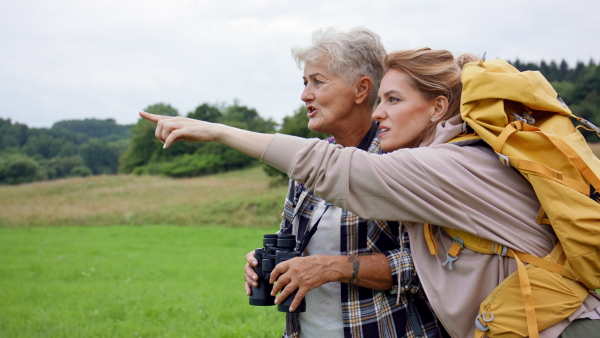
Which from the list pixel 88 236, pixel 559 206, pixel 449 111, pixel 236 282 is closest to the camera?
pixel 559 206

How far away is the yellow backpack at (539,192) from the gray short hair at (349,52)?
0.91 metres

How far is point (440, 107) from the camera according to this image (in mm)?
2346

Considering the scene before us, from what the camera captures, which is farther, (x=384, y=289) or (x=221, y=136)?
(x=384, y=289)

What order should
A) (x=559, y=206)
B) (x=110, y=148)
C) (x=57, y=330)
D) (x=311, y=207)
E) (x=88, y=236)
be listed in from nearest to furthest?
(x=559, y=206) → (x=311, y=207) → (x=57, y=330) → (x=88, y=236) → (x=110, y=148)

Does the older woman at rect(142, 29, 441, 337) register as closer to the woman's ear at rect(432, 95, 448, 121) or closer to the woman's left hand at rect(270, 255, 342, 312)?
the woman's left hand at rect(270, 255, 342, 312)

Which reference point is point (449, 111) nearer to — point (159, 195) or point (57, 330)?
point (57, 330)

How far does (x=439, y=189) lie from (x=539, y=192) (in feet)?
1.09

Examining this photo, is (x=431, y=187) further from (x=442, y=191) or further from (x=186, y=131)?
(x=186, y=131)

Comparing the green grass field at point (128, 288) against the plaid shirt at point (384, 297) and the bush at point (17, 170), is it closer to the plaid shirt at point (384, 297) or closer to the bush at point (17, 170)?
the plaid shirt at point (384, 297)

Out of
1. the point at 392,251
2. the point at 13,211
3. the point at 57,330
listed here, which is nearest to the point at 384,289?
the point at 392,251

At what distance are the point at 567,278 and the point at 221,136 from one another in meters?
1.36

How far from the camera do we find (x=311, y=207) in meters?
2.81

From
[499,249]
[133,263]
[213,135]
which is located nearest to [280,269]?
[213,135]

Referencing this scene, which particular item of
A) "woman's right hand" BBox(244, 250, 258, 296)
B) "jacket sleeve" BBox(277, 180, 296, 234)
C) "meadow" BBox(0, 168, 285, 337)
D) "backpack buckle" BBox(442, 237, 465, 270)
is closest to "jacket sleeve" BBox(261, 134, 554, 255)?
"backpack buckle" BBox(442, 237, 465, 270)
